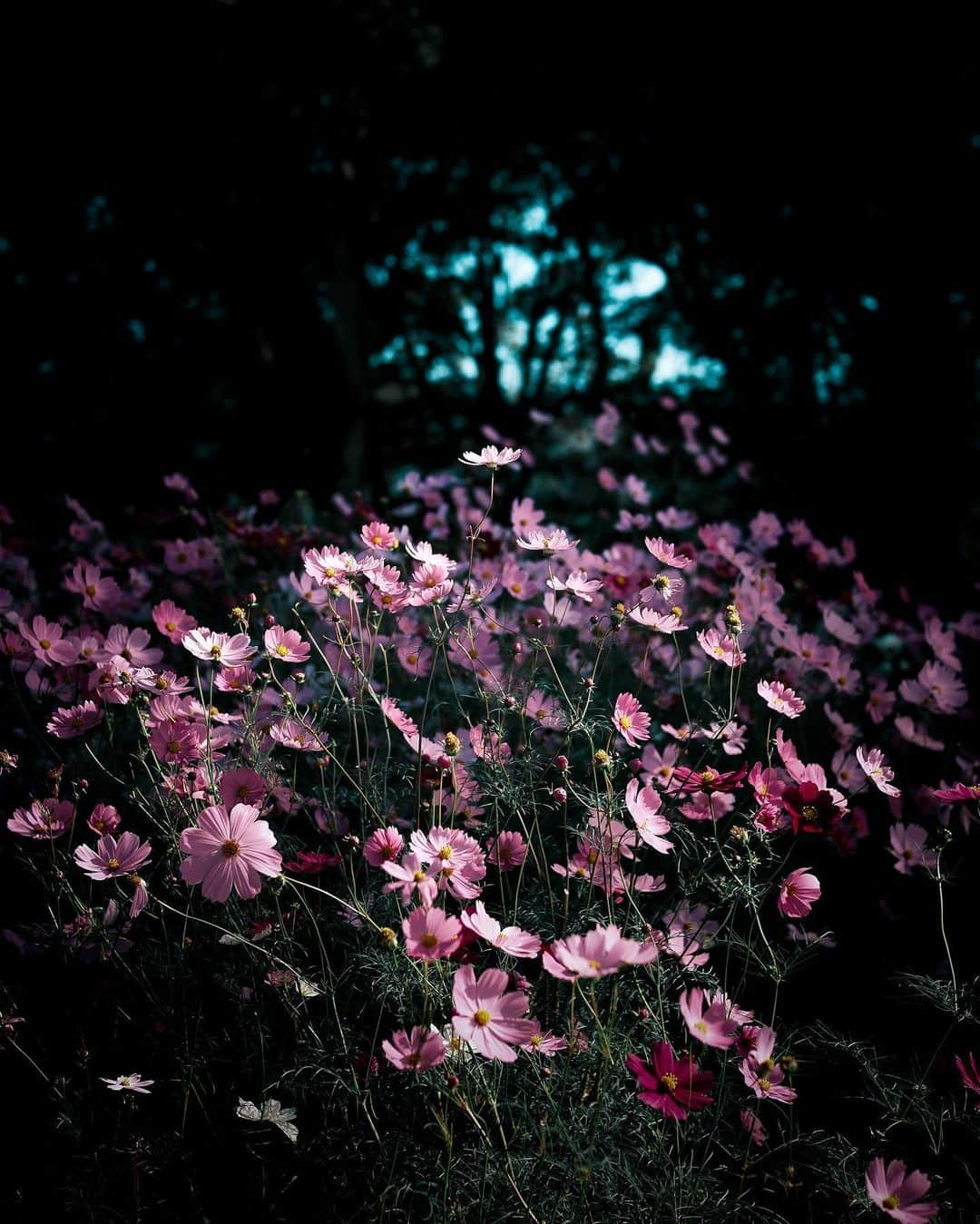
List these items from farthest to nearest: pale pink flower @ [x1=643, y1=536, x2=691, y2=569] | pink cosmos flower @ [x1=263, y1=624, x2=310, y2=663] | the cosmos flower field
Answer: pale pink flower @ [x1=643, y1=536, x2=691, y2=569] < pink cosmos flower @ [x1=263, y1=624, x2=310, y2=663] < the cosmos flower field

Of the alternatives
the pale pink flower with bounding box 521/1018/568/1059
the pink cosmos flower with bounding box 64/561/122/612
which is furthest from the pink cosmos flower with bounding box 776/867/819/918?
the pink cosmos flower with bounding box 64/561/122/612

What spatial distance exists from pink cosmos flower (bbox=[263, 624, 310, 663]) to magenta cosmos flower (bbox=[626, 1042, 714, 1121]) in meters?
0.81

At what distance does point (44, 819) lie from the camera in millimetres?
1292

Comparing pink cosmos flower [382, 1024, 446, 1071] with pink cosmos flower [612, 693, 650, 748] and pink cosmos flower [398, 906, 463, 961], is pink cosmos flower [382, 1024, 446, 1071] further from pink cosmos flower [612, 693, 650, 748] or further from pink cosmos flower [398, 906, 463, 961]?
pink cosmos flower [612, 693, 650, 748]

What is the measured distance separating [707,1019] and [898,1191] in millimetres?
302

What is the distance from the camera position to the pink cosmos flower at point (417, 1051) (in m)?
0.92

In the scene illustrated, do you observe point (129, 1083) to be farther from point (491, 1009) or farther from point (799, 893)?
point (799, 893)

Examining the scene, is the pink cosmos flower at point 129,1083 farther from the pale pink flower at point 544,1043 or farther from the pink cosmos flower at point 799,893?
the pink cosmos flower at point 799,893

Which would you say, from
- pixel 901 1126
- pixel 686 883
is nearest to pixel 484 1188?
pixel 686 883

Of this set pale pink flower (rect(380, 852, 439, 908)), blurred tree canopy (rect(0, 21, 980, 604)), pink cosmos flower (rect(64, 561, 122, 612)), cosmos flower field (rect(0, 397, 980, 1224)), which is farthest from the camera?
blurred tree canopy (rect(0, 21, 980, 604))

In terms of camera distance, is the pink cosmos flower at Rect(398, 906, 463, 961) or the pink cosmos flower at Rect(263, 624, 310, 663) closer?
the pink cosmos flower at Rect(398, 906, 463, 961)

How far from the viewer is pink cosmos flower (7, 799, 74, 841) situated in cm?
128

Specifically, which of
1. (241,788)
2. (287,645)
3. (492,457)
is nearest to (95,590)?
(287,645)

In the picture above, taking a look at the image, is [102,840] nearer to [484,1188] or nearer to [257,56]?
[484,1188]
